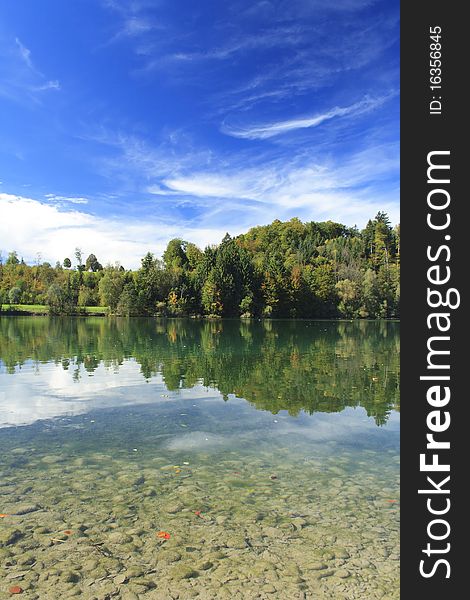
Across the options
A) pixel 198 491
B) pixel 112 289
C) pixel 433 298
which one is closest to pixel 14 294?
pixel 112 289

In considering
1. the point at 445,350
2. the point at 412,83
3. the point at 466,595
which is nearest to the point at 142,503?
the point at 466,595

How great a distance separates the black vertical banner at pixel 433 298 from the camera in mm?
3488

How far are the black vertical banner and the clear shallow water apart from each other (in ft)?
4.38

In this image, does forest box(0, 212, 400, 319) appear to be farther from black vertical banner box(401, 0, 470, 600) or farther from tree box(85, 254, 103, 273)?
black vertical banner box(401, 0, 470, 600)

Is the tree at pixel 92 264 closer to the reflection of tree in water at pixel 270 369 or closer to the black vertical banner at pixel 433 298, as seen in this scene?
the reflection of tree in water at pixel 270 369

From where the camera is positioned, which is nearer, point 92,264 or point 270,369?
point 270,369

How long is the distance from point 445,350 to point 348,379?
1551 cm

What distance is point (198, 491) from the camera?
6.91m

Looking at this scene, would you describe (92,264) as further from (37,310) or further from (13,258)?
(37,310)

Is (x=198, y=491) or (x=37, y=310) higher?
(x=37, y=310)

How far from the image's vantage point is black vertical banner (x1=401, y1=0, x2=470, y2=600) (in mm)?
3488

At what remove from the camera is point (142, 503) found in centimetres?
640

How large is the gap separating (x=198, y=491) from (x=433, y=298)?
498 centimetres

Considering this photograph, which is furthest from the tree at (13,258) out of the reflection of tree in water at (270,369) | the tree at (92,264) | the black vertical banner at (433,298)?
the black vertical banner at (433,298)
